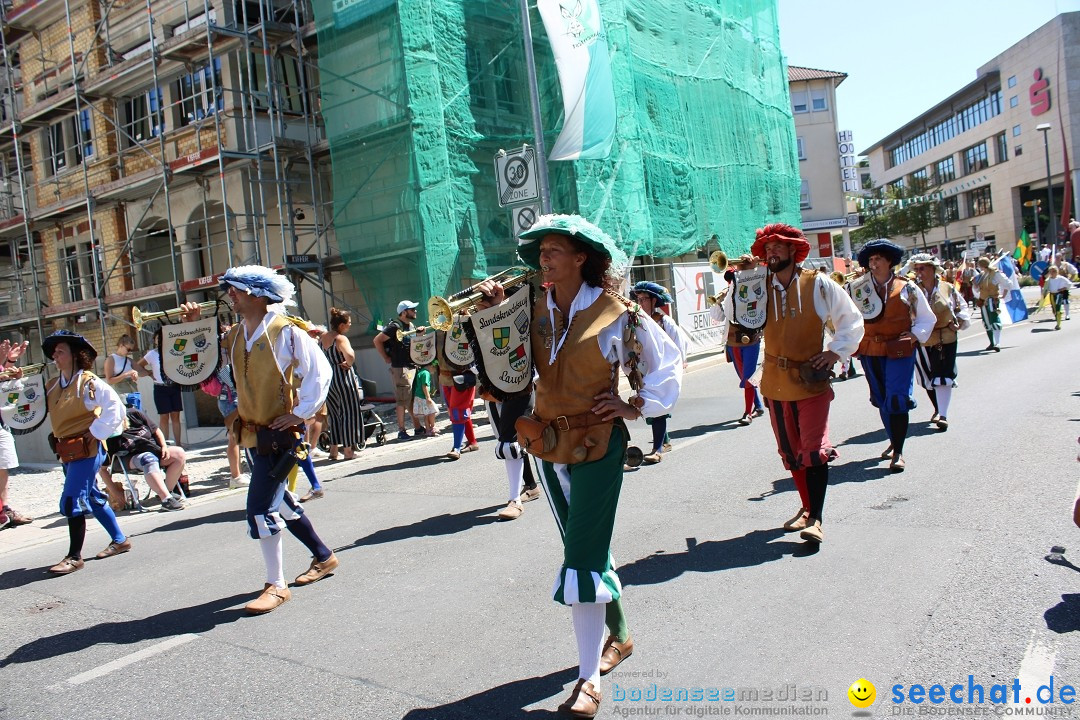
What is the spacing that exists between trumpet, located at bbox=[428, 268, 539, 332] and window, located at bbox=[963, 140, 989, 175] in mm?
73099

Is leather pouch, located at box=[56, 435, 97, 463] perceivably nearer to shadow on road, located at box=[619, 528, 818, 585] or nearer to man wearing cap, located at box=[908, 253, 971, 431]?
shadow on road, located at box=[619, 528, 818, 585]

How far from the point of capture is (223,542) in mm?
6863

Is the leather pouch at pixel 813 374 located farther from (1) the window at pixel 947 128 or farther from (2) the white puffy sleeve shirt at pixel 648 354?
(1) the window at pixel 947 128

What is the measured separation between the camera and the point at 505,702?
11.4 ft

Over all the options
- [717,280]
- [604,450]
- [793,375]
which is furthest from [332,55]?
[604,450]

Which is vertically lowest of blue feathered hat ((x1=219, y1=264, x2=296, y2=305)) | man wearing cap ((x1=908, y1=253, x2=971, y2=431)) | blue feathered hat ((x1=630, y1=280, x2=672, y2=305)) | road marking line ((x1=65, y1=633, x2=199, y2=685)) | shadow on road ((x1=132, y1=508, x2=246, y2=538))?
road marking line ((x1=65, y1=633, x2=199, y2=685))

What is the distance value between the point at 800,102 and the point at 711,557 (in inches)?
1764

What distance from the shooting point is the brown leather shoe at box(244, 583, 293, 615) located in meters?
4.88

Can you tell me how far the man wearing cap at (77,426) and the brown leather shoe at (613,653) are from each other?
4.36m

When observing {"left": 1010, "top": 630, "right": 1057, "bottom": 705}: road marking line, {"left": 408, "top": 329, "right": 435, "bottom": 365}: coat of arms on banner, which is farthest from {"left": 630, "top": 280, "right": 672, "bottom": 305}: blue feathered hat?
{"left": 1010, "top": 630, "right": 1057, "bottom": 705}: road marking line

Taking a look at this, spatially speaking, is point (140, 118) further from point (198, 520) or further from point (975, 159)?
point (975, 159)

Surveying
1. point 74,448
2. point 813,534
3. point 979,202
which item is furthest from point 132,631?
point 979,202

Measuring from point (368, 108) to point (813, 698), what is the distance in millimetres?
14961

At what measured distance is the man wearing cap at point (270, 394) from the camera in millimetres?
4980
